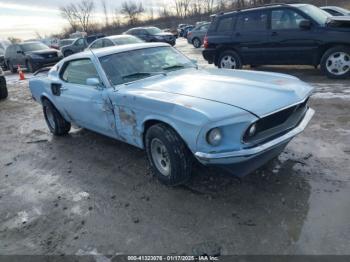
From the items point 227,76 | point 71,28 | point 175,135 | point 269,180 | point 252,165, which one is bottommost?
point 71,28

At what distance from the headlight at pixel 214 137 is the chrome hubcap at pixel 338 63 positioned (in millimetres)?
6411

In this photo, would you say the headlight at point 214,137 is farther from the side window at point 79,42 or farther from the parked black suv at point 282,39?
the side window at point 79,42

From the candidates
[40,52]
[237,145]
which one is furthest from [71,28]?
[237,145]

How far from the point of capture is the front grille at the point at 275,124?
3.22 meters

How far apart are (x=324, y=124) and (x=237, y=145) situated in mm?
2929

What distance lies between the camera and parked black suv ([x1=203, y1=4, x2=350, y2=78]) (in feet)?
26.6

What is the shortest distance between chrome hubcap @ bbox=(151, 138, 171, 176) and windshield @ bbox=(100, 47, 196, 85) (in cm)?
105

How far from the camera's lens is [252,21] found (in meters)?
9.41

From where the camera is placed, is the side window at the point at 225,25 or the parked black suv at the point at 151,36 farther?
the parked black suv at the point at 151,36

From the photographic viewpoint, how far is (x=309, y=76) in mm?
9055

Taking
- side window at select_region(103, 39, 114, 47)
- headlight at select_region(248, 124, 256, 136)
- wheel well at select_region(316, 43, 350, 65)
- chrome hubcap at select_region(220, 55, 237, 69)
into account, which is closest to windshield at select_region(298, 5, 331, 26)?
wheel well at select_region(316, 43, 350, 65)

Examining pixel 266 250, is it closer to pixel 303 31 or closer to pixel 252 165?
pixel 252 165

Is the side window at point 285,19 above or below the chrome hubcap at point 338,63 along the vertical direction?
above

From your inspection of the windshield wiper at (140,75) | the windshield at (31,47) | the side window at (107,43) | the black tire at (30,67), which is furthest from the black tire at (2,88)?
the windshield wiper at (140,75)
